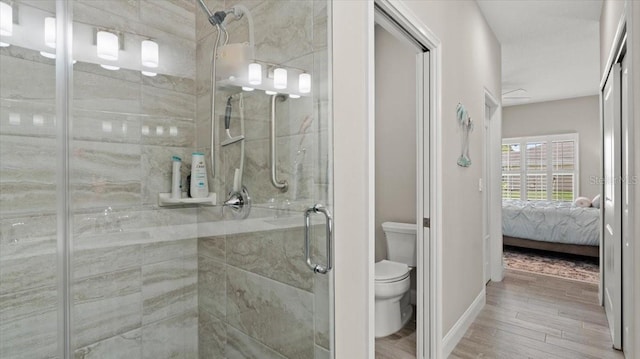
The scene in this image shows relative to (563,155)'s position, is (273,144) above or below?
below

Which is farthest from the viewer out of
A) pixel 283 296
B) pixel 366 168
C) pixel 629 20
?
pixel 629 20

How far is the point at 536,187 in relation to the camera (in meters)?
7.30

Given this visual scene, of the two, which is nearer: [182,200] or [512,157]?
[182,200]

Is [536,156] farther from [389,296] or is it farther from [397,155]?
[389,296]

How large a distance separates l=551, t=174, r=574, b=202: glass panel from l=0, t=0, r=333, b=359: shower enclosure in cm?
760

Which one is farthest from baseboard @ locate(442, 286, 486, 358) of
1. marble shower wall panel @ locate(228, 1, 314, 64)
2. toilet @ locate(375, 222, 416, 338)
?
marble shower wall panel @ locate(228, 1, 314, 64)

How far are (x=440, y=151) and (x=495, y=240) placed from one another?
2.38 meters

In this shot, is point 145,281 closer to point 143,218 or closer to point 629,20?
point 143,218

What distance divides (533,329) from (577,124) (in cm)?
586

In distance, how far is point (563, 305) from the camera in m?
3.11

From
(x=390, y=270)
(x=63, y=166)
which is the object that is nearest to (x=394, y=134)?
(x=390, y=270)

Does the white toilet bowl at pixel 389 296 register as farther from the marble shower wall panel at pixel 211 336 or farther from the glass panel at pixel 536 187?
the glass panel at pixel 536 187

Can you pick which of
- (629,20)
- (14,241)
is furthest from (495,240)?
(14,241)

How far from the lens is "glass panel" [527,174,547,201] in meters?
7.19
